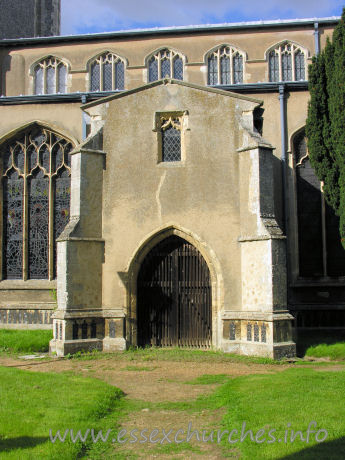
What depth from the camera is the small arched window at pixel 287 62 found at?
2030cm

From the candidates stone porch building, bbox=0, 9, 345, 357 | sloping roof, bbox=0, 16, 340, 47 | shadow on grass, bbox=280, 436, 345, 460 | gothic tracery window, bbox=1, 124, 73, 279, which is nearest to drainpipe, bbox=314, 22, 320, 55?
sloping roof, bbox=0, 16, 340, 47

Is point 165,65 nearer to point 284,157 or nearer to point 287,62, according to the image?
point 287,62

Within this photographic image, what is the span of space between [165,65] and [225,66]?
93.4 inches

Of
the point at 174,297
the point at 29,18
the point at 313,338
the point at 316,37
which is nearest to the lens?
the point at 174,297

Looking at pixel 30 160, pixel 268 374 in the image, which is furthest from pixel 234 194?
pixel 30 160

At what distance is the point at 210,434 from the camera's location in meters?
6.46

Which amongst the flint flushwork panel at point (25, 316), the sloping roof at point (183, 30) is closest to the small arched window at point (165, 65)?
the sloping roof at point (183, 30)

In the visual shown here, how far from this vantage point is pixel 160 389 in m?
9.22

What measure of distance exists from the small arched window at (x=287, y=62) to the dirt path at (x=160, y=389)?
1279 centimetres

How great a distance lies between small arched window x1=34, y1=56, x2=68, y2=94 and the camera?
69.6ft

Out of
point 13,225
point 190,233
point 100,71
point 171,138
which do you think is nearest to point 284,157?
point 171,138

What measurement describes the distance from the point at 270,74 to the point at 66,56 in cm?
824

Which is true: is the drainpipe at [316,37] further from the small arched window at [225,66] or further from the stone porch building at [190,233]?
the stone porch building at [190,233]

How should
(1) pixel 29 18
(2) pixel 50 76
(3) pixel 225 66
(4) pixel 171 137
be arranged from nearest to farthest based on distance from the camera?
(4) pixel 171 137, (3) pixel 225 66, (2) pixel 50 76, (1) pixel 29 18
